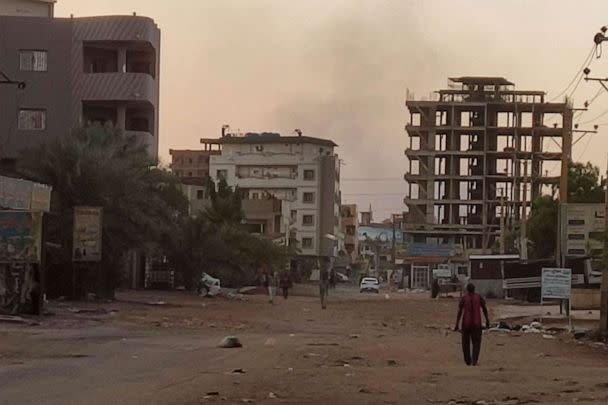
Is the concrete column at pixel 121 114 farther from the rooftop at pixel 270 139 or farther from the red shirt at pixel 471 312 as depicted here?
the rooftop at pixel 270 139

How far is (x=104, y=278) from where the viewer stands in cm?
5462

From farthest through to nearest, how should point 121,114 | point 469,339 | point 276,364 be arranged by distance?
point 121,114 < point 469,339 < point 276,364

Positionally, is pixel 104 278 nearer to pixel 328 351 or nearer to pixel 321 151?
pixel 328 351

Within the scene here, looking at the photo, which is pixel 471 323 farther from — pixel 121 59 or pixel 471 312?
pixel 121 59

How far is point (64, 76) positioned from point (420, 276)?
71.0 m

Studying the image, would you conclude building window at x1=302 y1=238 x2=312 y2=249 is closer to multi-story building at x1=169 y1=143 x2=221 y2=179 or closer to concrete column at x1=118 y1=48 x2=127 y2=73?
multi-story building at x1=169 y1=143 x2=221 y2=179

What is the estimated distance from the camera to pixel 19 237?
39094mm

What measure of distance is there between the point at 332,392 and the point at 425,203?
138580mm

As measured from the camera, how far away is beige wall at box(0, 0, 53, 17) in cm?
8312

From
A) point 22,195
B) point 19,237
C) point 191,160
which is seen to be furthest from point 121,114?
point 191,160

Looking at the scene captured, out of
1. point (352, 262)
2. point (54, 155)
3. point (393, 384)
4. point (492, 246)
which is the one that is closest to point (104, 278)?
point (54, 155)

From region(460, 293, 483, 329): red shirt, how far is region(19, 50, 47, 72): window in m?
54.1

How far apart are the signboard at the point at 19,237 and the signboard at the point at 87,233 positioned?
7.48 meters

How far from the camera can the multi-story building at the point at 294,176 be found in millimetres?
153750
